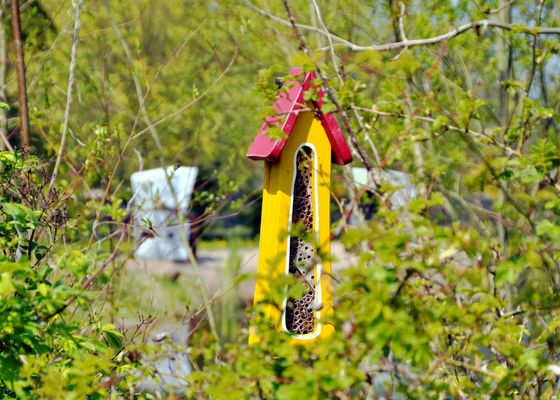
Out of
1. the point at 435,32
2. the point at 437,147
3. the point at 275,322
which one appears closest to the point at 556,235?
the point at 275,322

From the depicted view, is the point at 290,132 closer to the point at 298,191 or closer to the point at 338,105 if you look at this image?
the point at 298,191

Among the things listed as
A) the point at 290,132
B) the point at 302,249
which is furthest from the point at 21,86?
the point at 302,249

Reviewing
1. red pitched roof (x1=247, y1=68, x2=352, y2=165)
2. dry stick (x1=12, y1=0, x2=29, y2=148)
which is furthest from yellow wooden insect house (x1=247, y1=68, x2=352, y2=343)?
dry stick (x1=12, y1=0, x2=29, y2=148)

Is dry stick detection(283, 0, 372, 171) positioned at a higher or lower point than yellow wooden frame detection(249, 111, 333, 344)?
higher

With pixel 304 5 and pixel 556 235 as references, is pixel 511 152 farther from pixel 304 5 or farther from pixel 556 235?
pixel 304 5

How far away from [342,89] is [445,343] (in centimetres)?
104

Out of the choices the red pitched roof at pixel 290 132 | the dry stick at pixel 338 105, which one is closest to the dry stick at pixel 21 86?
the red pitched roof at pixel 290 132

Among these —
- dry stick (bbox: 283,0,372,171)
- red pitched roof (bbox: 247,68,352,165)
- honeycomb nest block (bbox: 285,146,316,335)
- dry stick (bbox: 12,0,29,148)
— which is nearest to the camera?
dry stick (bbox: 283,0,372,171)

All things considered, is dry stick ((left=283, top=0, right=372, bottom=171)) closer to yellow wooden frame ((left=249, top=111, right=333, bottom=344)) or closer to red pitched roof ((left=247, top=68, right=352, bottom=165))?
red pitched roof ((left=247, top=68, right=352, bottom=165))

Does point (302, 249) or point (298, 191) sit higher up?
point (298, 191)

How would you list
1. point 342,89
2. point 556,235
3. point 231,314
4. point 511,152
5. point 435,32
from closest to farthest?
point 556,235 < point 511,152 < point 342,89 < point 435,32 < point 231,314

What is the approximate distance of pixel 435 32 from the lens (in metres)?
7.57

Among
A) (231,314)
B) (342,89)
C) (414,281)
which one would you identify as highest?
(342,89)

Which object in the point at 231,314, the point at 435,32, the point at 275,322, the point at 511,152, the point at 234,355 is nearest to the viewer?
the point at 234,355
